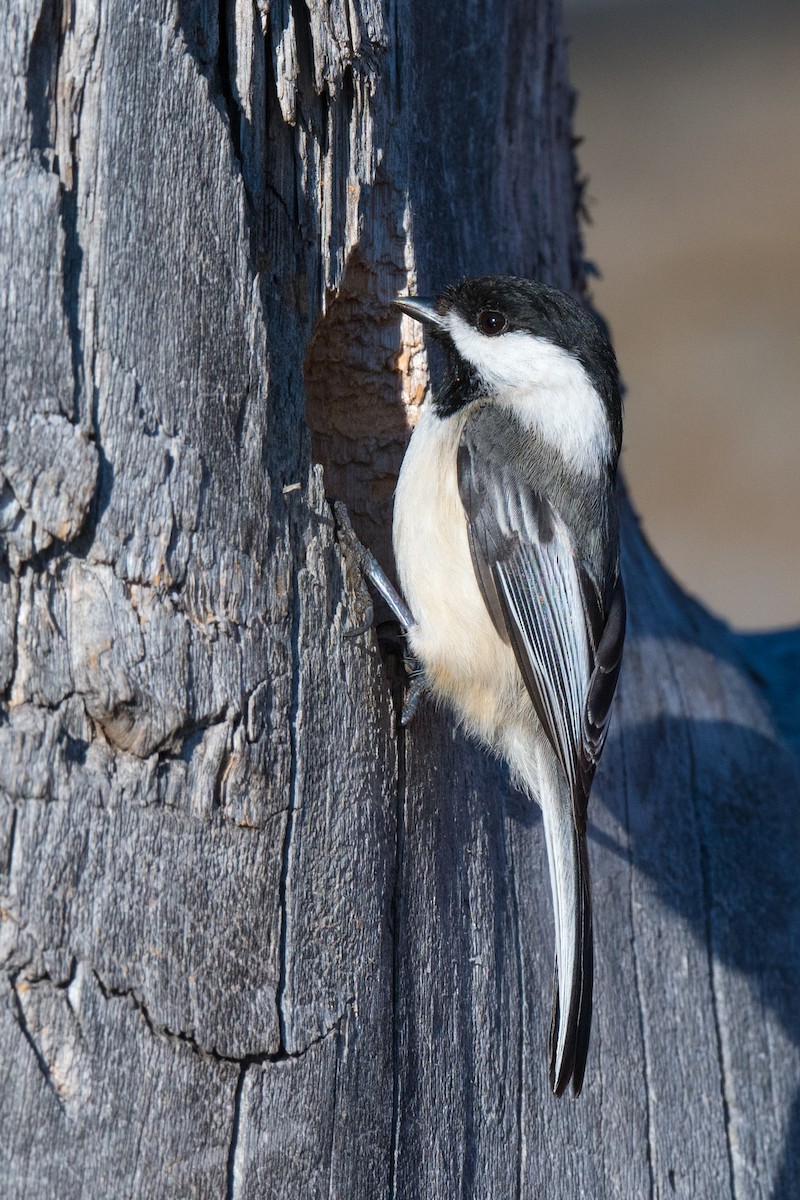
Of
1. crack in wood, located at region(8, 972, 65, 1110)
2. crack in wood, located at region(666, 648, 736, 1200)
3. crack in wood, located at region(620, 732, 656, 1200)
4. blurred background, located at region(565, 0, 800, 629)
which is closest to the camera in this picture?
crack in wood, located at region(8, 972, 65, 1110)

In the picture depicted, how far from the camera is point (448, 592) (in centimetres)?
174

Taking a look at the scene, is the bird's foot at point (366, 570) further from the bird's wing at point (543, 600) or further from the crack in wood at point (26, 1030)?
the crack in wood at point (26, 1030)

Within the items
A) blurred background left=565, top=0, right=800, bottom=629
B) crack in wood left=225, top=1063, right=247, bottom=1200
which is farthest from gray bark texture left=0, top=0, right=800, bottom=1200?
blurred background left=565, top=0, right=800, bottom=629

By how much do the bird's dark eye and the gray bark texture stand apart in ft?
0.31

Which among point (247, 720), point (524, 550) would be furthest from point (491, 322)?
point (247, 720)

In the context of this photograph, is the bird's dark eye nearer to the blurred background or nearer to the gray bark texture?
the gray bark texture

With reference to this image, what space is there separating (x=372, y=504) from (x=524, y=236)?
0.73m

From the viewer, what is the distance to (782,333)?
320 inches

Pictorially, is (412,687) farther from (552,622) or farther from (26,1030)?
(26,1030)

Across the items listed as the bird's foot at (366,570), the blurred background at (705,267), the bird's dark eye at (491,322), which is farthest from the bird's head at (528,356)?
the blurred background at (705,267)

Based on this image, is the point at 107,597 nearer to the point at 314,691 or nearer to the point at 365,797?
the point at 314,691

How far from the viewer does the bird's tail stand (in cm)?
150

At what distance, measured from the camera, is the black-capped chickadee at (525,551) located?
170 cm

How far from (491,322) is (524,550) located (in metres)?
0.38
